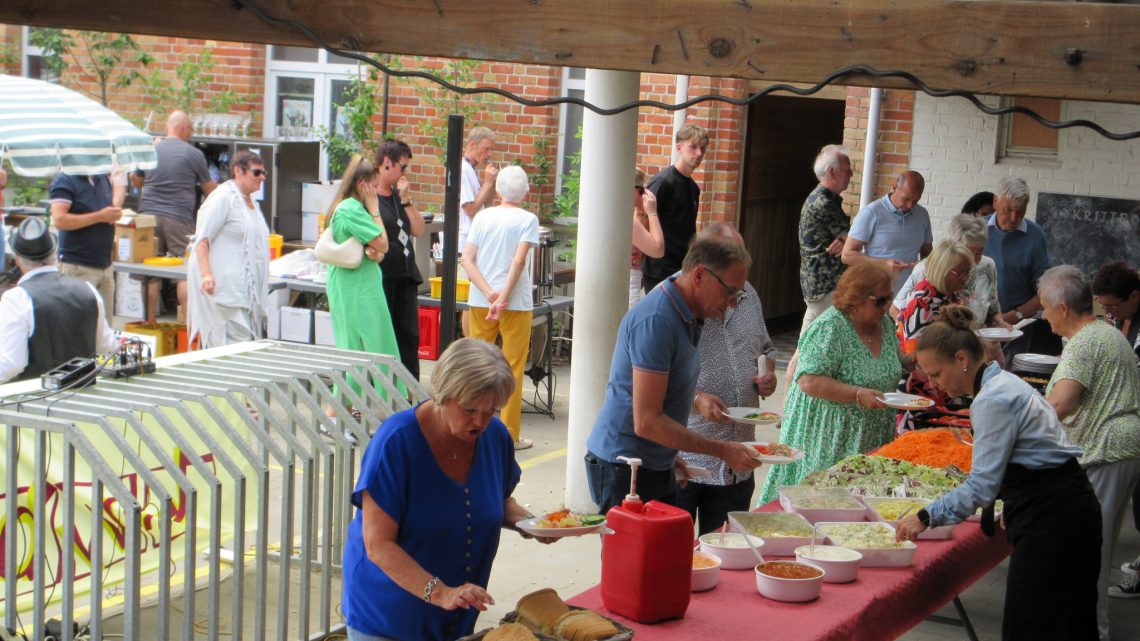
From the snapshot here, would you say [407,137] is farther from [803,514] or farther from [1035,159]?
[803,514]

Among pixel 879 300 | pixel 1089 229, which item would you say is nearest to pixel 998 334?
pixel 879 300

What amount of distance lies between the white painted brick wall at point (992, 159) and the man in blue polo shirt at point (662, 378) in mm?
7365

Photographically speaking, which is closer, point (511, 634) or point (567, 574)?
point (511, 634)

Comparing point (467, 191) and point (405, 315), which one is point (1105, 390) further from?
point (467, 191)

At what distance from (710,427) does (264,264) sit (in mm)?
4872

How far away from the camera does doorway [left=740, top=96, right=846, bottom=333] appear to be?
533 inches

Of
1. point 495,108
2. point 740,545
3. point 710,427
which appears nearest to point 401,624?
point 740,545

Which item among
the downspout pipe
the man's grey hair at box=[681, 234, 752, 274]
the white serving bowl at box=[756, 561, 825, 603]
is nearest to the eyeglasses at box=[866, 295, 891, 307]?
the man's grey hair at box=[681, 234, 752, 274]

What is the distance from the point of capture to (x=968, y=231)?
7.98 meters

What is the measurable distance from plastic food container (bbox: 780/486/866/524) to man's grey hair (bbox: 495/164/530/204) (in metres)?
4.00

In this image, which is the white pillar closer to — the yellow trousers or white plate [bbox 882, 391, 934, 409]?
the yellow trousers

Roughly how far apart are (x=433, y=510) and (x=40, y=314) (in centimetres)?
362

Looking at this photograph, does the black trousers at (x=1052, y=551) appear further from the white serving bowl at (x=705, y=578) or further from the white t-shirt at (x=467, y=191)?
the white t-shirt at (x=467, y=191)

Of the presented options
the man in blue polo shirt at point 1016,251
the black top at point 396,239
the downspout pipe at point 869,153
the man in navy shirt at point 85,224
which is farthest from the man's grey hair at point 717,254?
the downspout pipe at point 869,153
